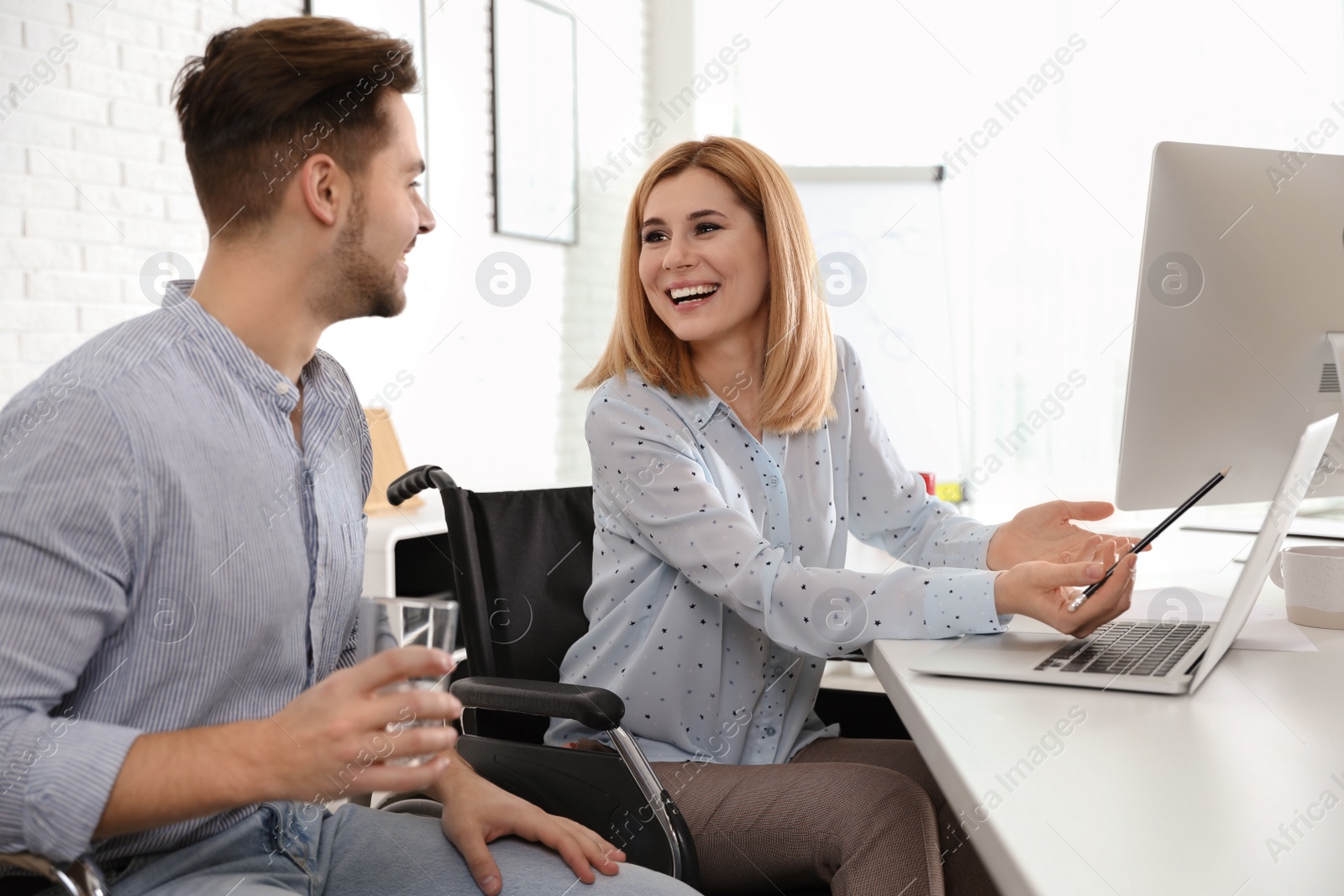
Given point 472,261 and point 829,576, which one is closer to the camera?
point 829,576

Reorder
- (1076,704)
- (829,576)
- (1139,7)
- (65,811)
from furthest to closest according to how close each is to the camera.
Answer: (1139,7), (829,576), (1076,704), (65,811)

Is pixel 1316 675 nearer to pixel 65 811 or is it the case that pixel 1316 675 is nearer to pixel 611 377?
pixel 611 377

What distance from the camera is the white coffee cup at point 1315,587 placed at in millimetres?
1308

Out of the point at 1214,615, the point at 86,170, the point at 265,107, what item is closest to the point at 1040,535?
the point at 1214,615

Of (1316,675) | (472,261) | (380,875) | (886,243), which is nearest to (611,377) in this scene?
(380,875)

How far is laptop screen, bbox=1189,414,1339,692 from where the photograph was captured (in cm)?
104

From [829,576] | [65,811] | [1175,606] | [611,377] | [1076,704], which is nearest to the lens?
[65,811]

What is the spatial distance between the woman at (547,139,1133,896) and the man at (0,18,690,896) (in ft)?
0.89

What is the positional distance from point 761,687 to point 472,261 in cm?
287

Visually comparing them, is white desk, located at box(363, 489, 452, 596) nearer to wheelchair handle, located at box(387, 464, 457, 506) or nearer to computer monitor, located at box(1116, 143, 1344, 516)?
wheelchair handle, located at box(387, 464, 457, 506)

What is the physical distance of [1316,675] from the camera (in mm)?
1100

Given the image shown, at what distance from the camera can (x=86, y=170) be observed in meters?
2.62

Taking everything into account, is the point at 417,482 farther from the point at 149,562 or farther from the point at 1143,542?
the point at 1143,542

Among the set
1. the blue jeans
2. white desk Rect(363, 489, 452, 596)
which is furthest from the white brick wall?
the blue jeans
